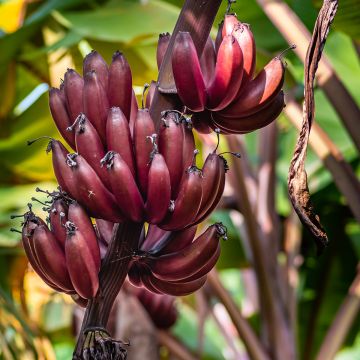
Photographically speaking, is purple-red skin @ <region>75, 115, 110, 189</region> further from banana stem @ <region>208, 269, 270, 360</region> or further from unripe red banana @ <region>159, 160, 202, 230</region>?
banana stem @ <region>208, 269, 270, 360</region>

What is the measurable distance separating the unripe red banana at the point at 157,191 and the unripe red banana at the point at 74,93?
12 cm

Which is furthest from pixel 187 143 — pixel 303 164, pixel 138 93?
pixel 138 93

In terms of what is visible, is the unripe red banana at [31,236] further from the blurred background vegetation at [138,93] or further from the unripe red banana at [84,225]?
the blurred background vegetation at [138,93]

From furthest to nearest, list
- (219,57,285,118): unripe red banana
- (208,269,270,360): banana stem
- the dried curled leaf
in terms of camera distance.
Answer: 1. (208,269,270,360): banana stem
2. (219,57,285,118): unripe red banana
3. the dried curled leaf

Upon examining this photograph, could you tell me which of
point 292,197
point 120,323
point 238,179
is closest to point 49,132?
point 238,179

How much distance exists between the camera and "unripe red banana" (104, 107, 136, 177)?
0.61 meters

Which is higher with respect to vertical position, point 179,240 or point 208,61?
point 208,61

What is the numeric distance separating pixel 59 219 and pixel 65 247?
0.03 metres

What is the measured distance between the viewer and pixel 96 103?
64 centimetres

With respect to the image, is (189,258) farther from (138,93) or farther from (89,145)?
(138,93)

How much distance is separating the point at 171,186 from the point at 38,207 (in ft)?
3.82

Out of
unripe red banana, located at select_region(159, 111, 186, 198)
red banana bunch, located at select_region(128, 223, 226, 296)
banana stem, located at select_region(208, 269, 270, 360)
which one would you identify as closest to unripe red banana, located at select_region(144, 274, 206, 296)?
red banana bunch, located at select_region(128, 223, 226, 296)

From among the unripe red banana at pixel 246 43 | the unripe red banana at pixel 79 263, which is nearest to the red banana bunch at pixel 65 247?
the unripe red banana at pixel 79 263

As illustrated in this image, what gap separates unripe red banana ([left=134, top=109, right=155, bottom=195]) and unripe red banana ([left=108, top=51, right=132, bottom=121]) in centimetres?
5
